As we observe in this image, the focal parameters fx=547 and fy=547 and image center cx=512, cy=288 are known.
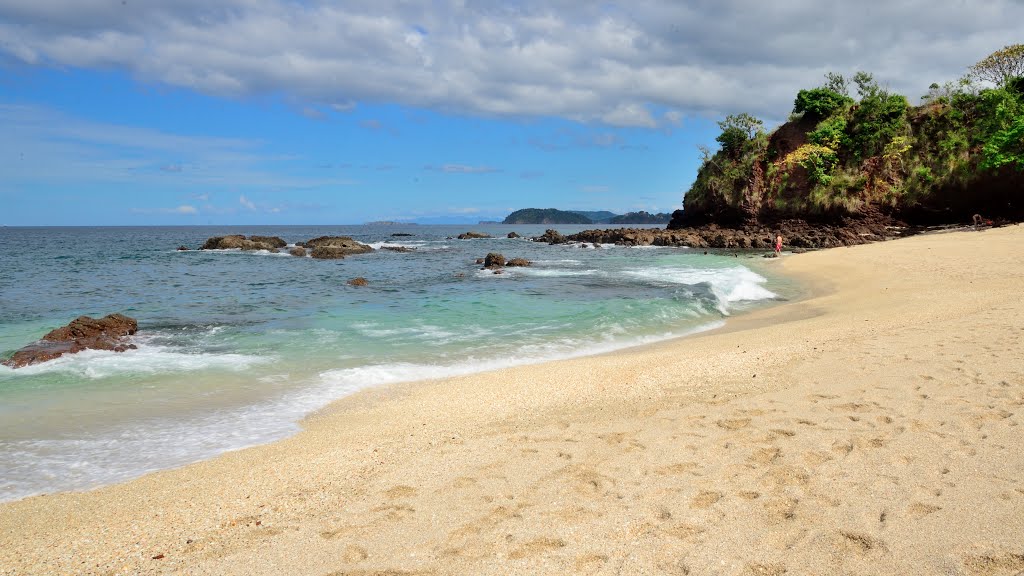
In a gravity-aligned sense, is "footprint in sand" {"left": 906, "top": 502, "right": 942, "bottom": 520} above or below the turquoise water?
above

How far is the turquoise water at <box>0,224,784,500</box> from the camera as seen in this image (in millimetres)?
5812

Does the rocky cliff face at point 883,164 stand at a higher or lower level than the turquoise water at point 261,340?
higher

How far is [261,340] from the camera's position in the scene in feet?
35.7

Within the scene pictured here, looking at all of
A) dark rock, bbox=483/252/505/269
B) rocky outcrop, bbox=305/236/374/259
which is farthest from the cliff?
rocky outcrop, bbox=305/236/374/259

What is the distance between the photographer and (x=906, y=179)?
1446 inches

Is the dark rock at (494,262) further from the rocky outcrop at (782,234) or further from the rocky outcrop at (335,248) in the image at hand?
the rocky outcrop at (782,234)

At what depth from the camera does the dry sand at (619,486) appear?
9.78 feet

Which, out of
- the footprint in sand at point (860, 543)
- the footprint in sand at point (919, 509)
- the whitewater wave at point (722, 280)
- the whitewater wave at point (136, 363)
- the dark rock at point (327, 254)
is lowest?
the whitewater wave at point (136, 363)

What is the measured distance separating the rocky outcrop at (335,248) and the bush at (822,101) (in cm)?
3479

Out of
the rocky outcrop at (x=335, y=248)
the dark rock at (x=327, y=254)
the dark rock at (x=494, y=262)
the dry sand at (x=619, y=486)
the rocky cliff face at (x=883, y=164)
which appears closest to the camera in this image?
the dry sand at (x=619, y=486)

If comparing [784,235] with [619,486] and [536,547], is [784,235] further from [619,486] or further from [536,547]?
[536,547]

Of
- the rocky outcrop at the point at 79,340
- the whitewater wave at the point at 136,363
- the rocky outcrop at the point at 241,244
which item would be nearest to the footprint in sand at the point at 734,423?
the whitewater wave at the point at 136,363

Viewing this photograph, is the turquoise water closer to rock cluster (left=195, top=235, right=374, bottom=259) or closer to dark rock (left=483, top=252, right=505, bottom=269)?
dark rock (left=483, top=252, right=505, bottom=269)

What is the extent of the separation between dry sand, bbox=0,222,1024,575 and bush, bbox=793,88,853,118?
131 ft
